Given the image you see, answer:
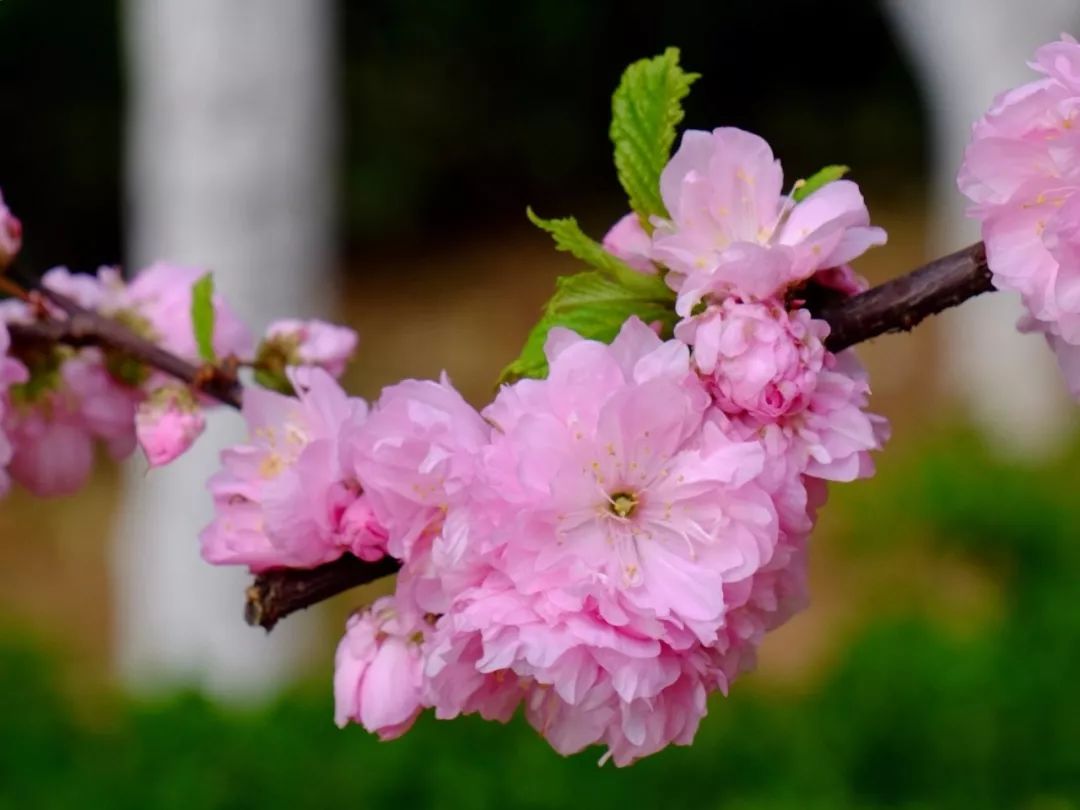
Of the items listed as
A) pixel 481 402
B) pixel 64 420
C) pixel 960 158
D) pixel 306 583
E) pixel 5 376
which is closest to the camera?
pixel 306 583

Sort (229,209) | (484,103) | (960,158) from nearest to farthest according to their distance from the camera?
1. (229,209)
2. (960,158)
3. (484,103)

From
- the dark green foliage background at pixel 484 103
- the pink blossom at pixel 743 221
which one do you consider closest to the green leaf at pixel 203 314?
the pink blossom at pixel 743 221

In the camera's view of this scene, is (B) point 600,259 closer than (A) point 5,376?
Yes

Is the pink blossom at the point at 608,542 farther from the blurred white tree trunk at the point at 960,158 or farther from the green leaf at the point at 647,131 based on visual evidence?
the blurred white tree trunk at the point at 960,158

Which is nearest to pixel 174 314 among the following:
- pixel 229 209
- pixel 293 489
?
pixel 293 489

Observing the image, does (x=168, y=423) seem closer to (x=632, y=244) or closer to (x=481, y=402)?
(x=632, y=244)

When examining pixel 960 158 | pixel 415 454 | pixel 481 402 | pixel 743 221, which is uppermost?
pixel 960 158

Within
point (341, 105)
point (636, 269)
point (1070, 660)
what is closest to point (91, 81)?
point (341, 105)

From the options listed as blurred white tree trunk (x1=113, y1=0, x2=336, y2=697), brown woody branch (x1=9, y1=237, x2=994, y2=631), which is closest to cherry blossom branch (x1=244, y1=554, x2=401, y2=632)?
brown woody branch (x1=9, y1=237, x2=994, y2=631)

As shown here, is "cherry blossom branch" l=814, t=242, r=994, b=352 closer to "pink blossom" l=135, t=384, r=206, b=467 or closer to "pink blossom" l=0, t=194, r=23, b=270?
"pink blossom" l=135, t=384, r=206, b=467
